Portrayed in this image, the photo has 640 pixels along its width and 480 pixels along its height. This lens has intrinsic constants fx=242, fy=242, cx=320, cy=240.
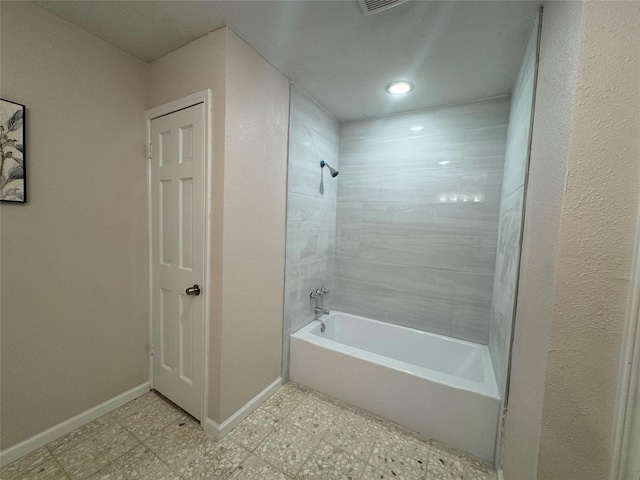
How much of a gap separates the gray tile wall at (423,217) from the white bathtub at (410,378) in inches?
6.7

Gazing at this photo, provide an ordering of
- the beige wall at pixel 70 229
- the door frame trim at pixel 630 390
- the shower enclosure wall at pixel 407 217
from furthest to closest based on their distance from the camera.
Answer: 1. the shower enclosure wall at pixel 407 217
2. the beige wall at pixel 70 229
3. the door frame trim at pixel 630 390

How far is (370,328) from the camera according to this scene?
233 cm

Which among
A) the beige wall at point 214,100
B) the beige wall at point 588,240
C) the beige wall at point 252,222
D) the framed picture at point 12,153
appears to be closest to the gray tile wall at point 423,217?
the beige wall at point 252,222

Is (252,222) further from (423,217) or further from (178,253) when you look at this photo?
(423,217)

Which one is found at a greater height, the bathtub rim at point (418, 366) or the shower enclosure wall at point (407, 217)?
the shower enclosure wall at point (407, 217)

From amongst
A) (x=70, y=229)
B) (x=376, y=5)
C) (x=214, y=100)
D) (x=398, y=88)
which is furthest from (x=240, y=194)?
(x=398, y=88)

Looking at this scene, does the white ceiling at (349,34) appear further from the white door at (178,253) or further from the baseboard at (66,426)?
the baseboard at (66,426)

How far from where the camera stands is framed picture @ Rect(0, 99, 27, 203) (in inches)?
44.9

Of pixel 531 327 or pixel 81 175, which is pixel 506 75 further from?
pixel 81 175

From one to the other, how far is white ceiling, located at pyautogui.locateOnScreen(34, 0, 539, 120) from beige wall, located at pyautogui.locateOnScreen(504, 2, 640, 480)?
0.58 meters

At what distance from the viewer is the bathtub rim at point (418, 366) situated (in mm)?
1424

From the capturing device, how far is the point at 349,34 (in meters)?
1.31

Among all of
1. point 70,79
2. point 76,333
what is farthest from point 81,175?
point 76,333

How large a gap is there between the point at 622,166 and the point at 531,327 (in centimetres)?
59
